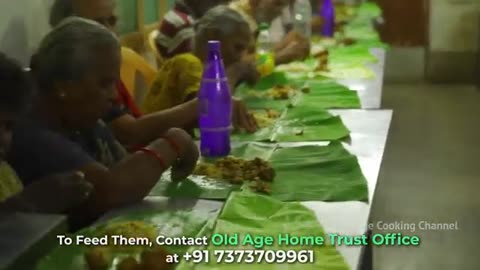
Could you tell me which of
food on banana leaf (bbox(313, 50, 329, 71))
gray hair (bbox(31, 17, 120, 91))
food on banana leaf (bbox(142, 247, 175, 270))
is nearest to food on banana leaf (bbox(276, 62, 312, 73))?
food on banana leaf (bbox(313, 50, 329, 71))

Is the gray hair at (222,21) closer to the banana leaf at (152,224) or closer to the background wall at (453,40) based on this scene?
the banana leaf at (152,224)

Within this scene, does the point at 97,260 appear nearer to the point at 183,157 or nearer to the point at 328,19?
the point at 183,157

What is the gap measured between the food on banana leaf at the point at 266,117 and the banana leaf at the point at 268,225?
2.21 feet

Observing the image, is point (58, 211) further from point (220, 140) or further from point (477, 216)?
point (477, 216)

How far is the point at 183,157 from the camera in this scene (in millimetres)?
1537

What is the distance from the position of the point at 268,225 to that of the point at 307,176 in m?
0.32

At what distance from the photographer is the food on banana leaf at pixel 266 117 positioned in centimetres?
205

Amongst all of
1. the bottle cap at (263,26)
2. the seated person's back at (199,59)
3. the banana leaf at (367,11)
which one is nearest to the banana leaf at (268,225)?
the seated person's back at (199,59)

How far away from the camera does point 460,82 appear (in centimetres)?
642

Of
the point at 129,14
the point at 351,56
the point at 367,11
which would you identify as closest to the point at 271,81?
the point at 351,56

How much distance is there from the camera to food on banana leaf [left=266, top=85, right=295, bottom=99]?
2398mm

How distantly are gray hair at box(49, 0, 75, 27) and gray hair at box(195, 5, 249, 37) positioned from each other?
0.45 m

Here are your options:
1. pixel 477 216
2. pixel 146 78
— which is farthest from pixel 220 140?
pixel 477 216

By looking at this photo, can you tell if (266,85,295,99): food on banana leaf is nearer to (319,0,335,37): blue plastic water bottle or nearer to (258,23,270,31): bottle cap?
(258,23,270,31): bottle cap
